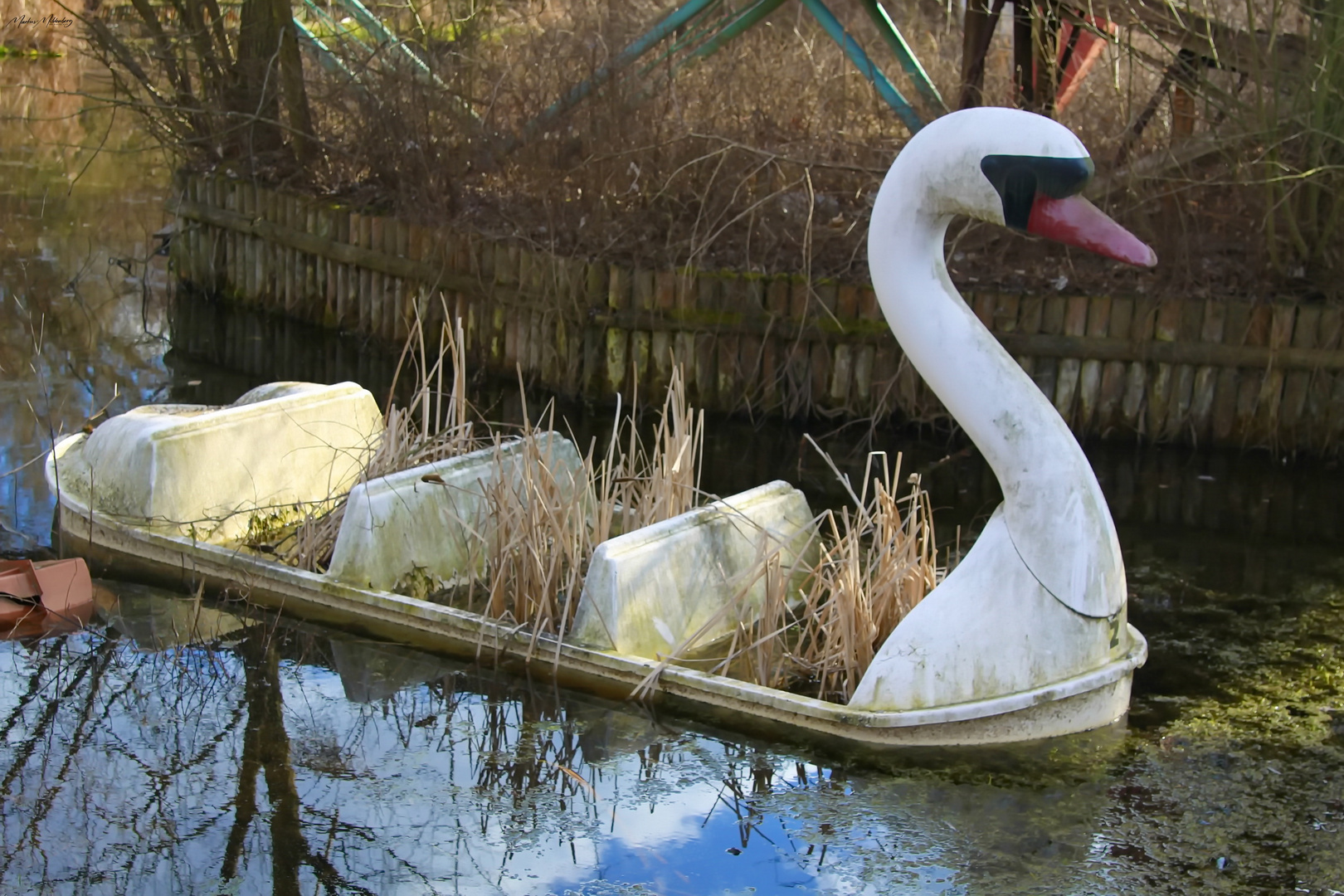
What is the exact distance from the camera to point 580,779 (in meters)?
4.12

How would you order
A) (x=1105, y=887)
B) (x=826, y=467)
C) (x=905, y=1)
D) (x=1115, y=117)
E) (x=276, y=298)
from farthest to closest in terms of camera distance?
(x=905, y=1), (x=276, y=298), (x=1115, y=117), (x=826, y=467), (x=1105, y=887)

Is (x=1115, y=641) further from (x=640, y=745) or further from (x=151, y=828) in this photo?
(x=151, y=828)

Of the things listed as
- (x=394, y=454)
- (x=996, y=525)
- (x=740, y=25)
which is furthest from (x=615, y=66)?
(x=996, y=525)

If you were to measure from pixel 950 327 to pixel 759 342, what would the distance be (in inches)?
155

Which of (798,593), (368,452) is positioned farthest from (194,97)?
(798,593)

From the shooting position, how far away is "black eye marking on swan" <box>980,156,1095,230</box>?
4016mm

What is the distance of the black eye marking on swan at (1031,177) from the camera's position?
158 inches

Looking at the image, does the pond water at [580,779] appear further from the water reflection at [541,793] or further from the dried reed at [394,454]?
the dried reed at [394,454]

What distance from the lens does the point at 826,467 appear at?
300 inches

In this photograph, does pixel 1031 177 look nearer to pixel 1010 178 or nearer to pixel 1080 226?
pixel 1010 178

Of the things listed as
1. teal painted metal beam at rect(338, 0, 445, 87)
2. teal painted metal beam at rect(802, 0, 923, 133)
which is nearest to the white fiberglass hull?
teal painted metal beam at rect(338, 0, 445, 87)

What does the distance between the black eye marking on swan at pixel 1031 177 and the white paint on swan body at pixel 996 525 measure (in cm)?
2

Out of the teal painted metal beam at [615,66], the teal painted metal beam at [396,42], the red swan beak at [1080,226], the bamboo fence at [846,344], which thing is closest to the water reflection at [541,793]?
the red swan beak at [1080,226]

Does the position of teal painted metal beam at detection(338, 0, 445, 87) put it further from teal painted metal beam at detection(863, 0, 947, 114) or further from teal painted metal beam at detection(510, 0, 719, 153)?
teal painted metal beam at detection(863, 0, 947, 114)
